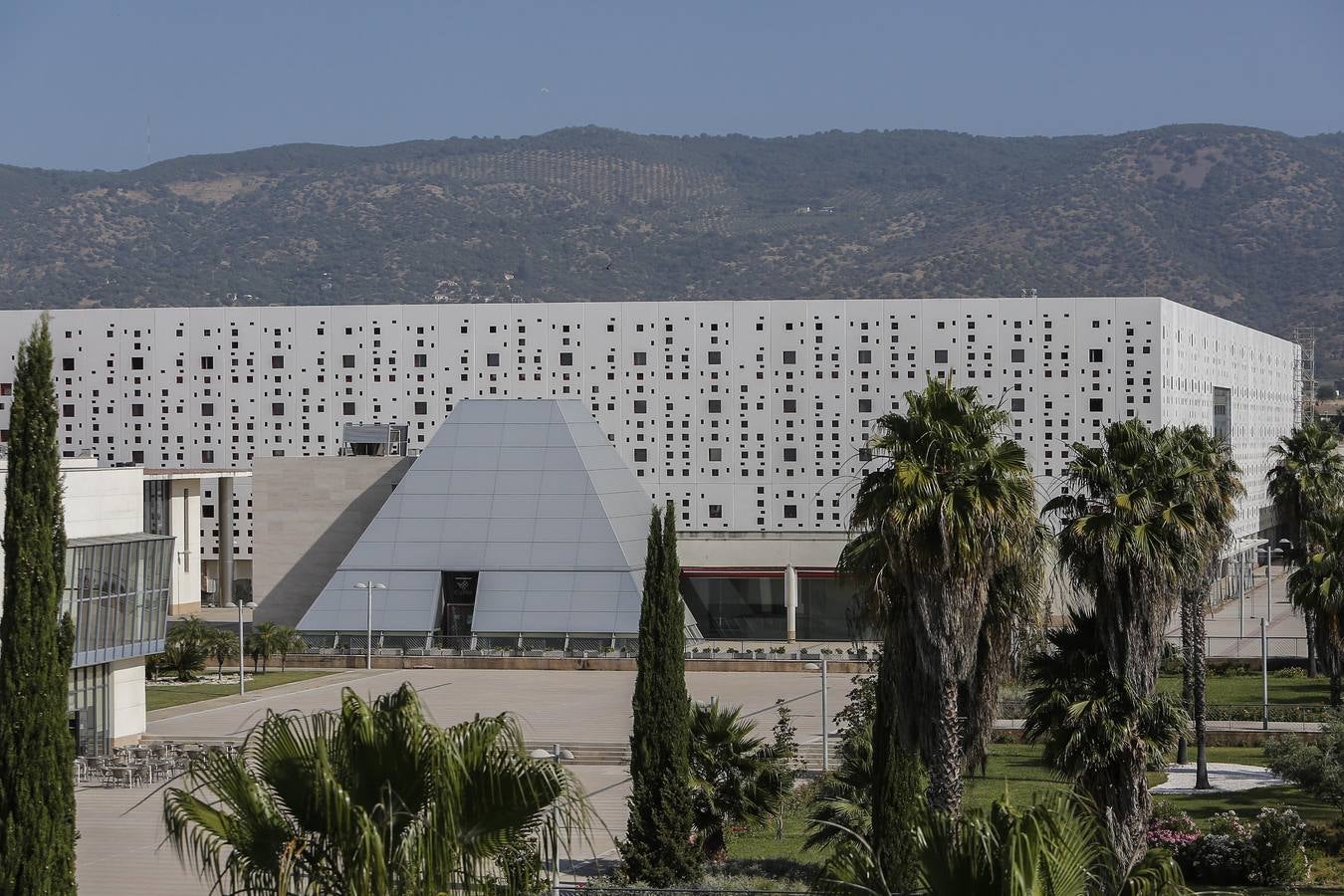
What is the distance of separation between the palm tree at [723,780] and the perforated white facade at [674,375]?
124ft

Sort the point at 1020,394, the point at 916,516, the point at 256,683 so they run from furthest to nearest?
the point at 1020,394 → the point at 256,683 → the point at 916,516

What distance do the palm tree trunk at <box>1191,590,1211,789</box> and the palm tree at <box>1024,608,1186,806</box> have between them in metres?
9.62

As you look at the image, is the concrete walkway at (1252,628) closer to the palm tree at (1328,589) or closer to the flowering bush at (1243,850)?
the palm tree at (1328,589)

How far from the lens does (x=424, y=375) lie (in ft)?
215

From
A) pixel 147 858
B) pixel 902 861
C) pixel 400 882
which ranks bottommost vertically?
pixel 147 858

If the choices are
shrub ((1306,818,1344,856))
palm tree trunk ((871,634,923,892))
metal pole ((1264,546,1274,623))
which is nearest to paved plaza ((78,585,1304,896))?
metal pole ((1264,546,1274,623))

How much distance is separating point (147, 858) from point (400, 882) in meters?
17.2

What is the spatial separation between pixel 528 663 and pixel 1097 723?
32.5 meters

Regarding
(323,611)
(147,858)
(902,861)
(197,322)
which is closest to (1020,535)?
(902,861)

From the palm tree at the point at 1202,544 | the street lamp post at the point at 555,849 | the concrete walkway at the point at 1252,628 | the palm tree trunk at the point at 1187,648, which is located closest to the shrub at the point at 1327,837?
the palm tree at the point at 1202,544

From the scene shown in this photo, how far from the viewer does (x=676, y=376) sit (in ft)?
211

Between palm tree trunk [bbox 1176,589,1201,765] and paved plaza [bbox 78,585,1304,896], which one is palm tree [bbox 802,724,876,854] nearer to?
paved plaza [bbox 78,585,1304,896]

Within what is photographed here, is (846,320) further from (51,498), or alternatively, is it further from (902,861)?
(51,498)

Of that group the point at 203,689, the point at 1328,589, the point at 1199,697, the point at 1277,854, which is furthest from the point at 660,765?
the point at 203,689
